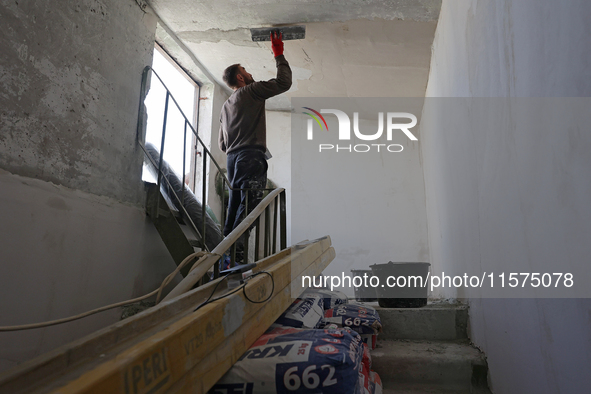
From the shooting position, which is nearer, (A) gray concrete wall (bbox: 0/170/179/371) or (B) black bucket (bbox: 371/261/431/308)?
(A) gray concrete wall (bbox: 0/170/179/371)

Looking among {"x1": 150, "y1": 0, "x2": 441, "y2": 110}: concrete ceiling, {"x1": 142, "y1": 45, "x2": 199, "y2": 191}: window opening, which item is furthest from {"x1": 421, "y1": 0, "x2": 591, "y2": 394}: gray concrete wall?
{"x1": 142, "y1": 45, "x2": 199, "y2": 191}: window opening

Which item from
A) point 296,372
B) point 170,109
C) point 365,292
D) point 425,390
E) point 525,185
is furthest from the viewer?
point 170,109

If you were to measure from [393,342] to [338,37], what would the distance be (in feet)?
7.93

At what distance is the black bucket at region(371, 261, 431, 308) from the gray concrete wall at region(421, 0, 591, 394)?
334 millimetres

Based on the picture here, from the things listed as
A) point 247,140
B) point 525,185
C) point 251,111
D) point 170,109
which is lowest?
point 525,185

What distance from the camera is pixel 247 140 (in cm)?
269

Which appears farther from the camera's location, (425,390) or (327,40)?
(327,40)

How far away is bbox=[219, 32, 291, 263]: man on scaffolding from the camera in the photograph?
262cm

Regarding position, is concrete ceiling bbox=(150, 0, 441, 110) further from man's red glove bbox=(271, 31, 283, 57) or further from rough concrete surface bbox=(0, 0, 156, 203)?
rough concrete surface bbox=(0, 0, 156, 203)

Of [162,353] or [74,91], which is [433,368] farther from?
[74,91]

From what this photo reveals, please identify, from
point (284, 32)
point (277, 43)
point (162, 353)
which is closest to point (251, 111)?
point (277, 43)

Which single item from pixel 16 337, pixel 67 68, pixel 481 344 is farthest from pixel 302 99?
pixel 16 337

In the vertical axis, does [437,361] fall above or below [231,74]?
below

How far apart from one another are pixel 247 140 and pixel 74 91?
1.09 m
